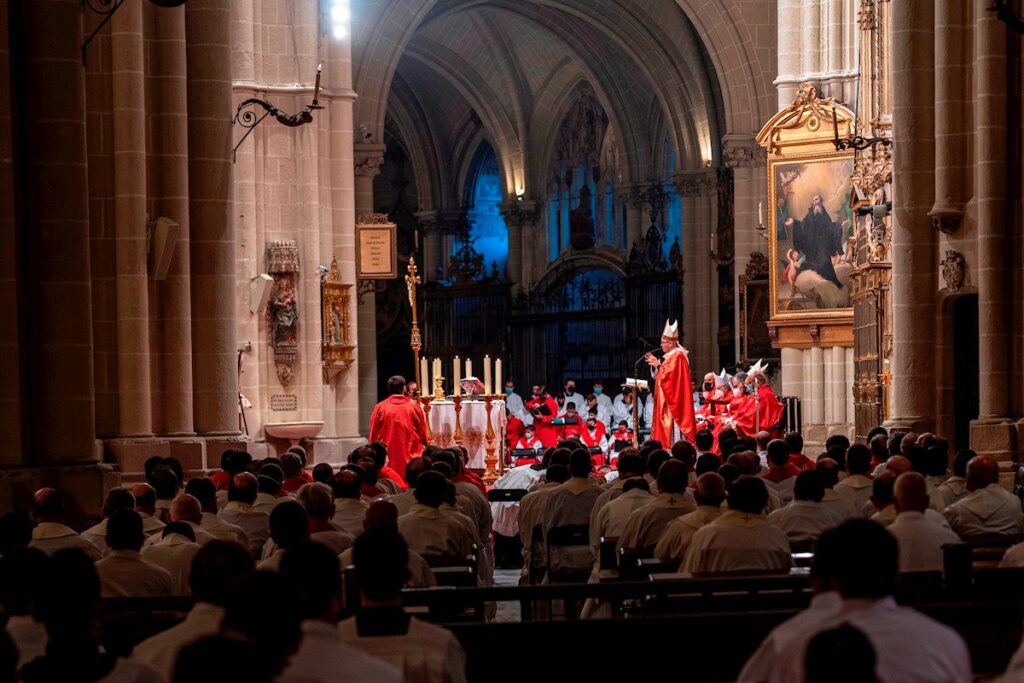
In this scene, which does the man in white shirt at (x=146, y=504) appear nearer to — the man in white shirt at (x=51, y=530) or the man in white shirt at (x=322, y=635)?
the man in white shirt at (x=51, y=530)

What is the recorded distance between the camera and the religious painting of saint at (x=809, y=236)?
2456cm

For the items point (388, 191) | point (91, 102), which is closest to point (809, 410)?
point (91, 102)

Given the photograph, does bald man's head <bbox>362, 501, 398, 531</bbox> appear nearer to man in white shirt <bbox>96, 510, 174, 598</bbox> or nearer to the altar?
man in white shirt <bbox>96, 510, 174, 598</bbox>

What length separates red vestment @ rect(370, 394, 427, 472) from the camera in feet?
66.2

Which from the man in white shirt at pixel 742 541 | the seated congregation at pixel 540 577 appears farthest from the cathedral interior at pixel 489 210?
the man in white shirt at pixel 742 541

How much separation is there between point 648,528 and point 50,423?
4.62 metres

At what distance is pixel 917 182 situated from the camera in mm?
17500

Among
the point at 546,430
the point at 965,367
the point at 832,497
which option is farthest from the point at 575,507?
the point at 546,430

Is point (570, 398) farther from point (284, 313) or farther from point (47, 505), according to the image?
point (47, 505)

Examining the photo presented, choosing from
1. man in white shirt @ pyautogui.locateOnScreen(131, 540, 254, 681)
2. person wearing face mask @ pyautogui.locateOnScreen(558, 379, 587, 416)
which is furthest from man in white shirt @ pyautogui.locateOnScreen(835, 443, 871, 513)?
person wearing face mask @ pyautogui.locateOnScreen(558, 379, 587, 416)

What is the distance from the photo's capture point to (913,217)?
17391 millimetres

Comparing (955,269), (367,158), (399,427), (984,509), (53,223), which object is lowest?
(399,427)

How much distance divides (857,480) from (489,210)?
35.2 meters

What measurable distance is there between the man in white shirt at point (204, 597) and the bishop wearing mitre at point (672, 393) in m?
17.1
